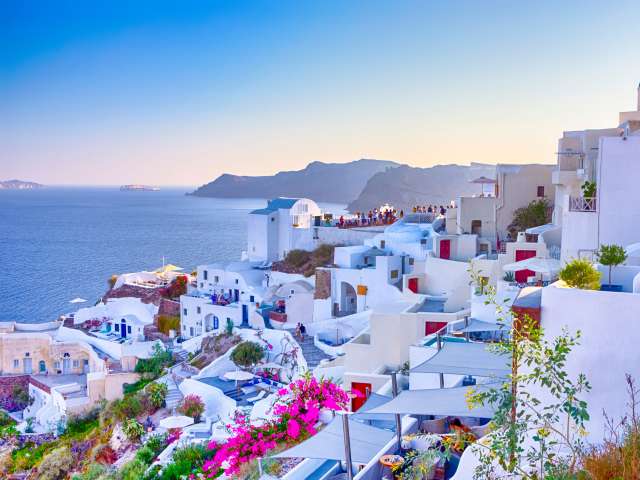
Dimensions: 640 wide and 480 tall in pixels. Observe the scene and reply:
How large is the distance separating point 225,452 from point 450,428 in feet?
16.2

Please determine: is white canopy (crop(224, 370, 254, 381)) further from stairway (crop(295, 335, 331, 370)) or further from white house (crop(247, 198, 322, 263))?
white house (crop(247, 198, 322, 263))

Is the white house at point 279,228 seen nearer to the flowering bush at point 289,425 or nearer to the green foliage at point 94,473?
the green foliage at point 94,473

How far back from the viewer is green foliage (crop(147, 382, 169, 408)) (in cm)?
2261

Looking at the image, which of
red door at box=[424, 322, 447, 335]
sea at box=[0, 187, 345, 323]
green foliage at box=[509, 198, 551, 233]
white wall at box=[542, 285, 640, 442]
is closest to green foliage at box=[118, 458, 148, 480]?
red door at box=[424, 322, 447, 335]

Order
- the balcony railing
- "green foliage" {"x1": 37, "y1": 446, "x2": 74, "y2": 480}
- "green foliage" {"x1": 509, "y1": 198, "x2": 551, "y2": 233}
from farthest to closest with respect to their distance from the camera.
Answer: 1. "green foliage" {"x1": 509, "y1": 198, "x2": 551, "y2": 233}
2. "green foliage" {"x1": 37, "y1": 446, "x2": 74, "y2": 480}
3. the balcony railing

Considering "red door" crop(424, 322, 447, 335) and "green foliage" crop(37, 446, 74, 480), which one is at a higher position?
"red door" crop(424, 322, 447, 335)

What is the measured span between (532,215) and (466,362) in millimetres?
18226

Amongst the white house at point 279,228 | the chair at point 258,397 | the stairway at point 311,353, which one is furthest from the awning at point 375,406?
the white house at point 279,228

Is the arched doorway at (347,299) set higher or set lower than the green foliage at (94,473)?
higher

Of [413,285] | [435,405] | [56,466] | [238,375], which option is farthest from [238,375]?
[435,405]

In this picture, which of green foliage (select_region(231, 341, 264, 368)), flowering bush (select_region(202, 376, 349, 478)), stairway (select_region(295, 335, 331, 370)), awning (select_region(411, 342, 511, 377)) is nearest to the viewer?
awning (select_region(411, 342, 511, 377))

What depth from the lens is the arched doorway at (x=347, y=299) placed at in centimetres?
2771

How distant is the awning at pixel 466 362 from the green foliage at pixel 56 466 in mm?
15244

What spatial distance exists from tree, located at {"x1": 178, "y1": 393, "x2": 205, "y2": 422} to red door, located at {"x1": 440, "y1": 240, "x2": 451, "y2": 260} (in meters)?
10.3
